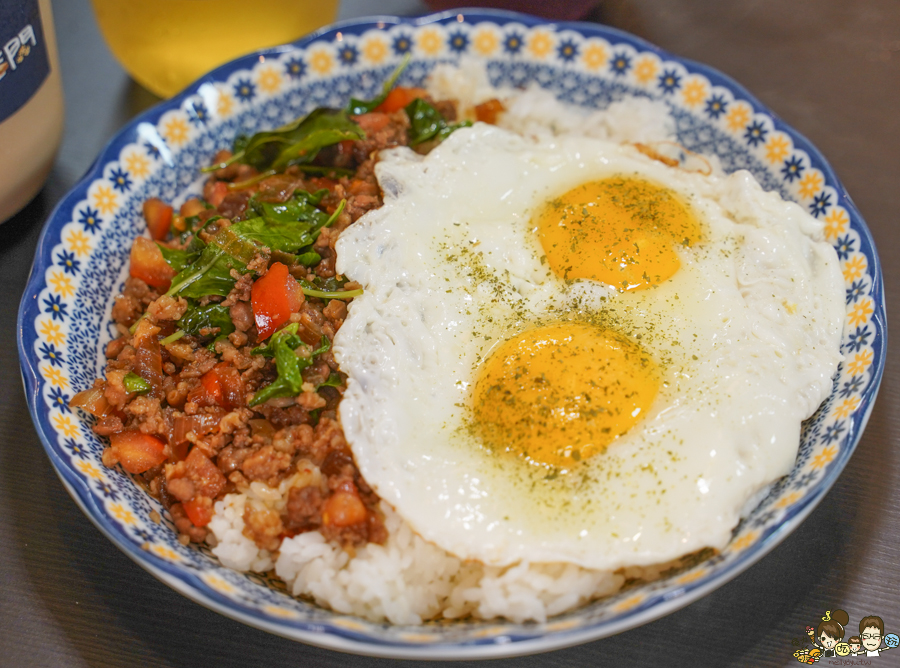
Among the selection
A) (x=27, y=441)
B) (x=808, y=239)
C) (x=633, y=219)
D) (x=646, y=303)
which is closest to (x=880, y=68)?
(x=808, y=239)

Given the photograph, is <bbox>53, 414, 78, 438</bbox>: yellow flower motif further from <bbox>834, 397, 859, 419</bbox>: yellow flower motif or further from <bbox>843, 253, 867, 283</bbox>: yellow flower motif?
<bbox>843, 253, 867, 283</bbox>: yellow flower motif

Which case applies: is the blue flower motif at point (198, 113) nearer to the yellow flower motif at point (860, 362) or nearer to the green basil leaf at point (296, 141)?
the green basil leaf at point (296, 141)

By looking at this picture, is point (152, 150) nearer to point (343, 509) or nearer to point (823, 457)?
point (343, 509)

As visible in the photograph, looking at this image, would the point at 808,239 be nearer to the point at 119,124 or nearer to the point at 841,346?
the point at 841,346

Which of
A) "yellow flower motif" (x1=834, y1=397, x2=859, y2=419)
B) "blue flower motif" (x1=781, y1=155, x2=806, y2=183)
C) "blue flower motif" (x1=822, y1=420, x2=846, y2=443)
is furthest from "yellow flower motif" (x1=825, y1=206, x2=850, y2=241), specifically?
"blue flower motif" (x1=822, y1=420, x2=846, y2=443)

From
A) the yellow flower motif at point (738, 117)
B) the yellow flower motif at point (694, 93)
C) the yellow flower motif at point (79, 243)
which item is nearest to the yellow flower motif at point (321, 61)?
the yellow flower motif at point (79, 243)

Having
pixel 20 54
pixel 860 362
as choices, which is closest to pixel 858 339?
pixel 860 362

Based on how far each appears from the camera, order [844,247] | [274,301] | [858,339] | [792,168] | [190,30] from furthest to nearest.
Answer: [190,30] < [792,168] < [844,247] < [274,301] < [858,339]
